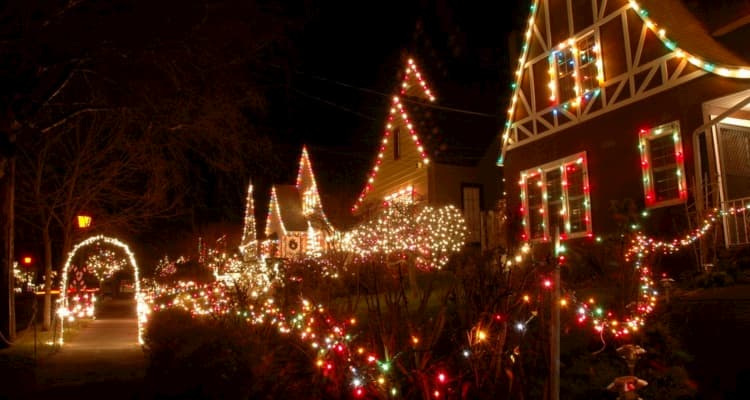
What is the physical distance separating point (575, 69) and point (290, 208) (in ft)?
76.8

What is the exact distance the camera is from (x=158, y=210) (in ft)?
74.1

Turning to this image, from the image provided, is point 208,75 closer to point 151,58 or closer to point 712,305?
point 151,58

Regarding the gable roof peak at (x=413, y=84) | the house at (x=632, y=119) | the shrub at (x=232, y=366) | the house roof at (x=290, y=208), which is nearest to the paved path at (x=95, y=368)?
the shrub at (x=232, y=366)

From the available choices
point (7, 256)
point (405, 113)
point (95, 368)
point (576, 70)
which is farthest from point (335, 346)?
point (405, 113)

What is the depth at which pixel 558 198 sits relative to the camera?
16.1m

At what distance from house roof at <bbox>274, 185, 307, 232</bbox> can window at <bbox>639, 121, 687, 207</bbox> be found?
2418cm

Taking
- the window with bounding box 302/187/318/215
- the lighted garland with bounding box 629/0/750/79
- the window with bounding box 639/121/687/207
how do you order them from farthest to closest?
the window with bounding box 302/187/318/215
the window with bounding box 639/121/687/207
the lighted garland with bounding box 629/0/750/79

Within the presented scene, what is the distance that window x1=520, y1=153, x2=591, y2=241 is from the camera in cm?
1519

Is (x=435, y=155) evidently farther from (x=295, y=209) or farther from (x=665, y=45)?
(x=295, y=209)

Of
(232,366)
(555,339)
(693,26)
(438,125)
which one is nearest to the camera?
(555,339)

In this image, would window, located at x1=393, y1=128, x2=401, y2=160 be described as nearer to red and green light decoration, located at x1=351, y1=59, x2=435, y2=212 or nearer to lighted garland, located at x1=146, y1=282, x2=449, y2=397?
red and green light decoration, located at x1=351, y1=59, x2=435, y2=212

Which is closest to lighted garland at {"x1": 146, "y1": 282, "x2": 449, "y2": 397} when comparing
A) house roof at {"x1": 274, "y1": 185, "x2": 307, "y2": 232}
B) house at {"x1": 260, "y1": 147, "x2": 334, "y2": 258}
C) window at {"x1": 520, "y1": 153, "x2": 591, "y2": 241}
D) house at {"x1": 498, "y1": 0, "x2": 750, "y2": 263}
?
house at {"x1": 498, "y1": 0, "x2": 750, "y2": 263}

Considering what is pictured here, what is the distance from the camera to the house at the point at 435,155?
69.6 feet

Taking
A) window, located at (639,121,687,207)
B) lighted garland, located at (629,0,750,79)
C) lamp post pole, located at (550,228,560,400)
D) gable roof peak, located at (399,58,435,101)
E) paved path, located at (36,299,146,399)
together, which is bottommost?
paved path, located at (36,299,146,399)
